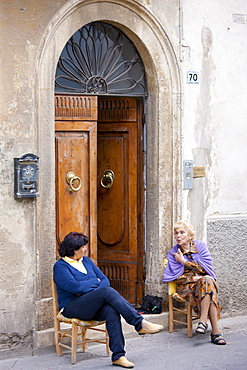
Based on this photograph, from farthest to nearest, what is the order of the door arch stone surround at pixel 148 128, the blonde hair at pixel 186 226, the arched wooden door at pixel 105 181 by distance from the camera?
the blonde hair at pixel 186 226 < the arched wooden door at pixel 105 181 < the door arch stone surround at pixel 148 128

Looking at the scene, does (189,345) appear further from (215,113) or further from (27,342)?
(215,113)

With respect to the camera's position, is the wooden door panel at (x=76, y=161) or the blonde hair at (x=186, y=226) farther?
the blonde hair at (x=186, y=226)

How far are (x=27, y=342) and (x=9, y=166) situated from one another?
169cm

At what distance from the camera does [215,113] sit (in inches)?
319

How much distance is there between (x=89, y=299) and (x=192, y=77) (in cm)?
286

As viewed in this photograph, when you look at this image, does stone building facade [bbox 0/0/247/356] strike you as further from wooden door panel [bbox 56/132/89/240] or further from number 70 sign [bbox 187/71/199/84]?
Result: wooden door panel [bbox 56/132/89/240]

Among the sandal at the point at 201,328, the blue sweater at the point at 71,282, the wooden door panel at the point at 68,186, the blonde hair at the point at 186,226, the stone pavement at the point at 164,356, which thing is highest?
the wooden door panel at the point at 68,186

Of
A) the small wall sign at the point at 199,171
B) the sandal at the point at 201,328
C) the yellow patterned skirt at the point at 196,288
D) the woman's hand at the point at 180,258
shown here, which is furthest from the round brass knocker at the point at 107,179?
the sandal at the point at 201,328

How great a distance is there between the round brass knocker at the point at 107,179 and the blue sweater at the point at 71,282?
5.59 feet

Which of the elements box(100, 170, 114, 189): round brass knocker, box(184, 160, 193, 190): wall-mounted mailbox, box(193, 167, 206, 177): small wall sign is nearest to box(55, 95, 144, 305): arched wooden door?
box(100, 170, 114, 189): round brass knocker

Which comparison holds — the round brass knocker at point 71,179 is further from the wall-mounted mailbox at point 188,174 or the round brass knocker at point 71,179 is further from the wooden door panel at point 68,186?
the wall-mounted mailbox at point 188,174

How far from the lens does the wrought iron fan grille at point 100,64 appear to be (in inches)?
285

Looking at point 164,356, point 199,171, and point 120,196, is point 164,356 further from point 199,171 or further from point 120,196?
point 199,171

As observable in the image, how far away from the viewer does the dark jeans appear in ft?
20.7
